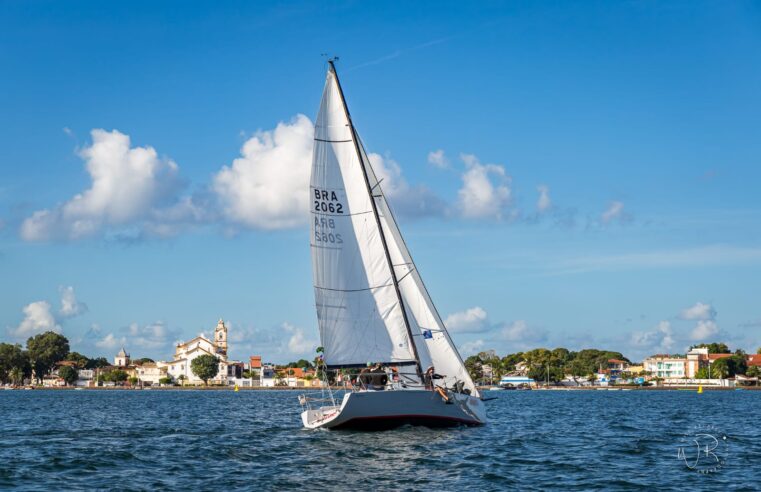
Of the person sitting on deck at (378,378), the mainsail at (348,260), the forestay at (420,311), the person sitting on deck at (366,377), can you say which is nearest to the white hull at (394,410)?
the person sitting on deck at (366,377)

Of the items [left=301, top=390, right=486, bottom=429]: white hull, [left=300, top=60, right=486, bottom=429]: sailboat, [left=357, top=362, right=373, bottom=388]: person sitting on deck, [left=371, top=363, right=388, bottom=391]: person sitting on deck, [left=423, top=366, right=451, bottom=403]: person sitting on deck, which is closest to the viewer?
[left=301, top=390, right=486, bottom=429]: white hull

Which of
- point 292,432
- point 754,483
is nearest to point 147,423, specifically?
point 292,432

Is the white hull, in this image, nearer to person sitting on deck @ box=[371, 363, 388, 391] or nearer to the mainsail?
person sitting on deck @ box=[371, 363, 388, 391]

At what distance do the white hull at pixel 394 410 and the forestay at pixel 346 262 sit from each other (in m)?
2.30

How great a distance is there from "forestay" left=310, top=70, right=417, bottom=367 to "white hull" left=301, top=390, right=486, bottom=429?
2.30m

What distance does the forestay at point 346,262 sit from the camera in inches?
1454

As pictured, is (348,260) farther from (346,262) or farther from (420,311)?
(420,311)

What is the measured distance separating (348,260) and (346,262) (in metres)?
0.11

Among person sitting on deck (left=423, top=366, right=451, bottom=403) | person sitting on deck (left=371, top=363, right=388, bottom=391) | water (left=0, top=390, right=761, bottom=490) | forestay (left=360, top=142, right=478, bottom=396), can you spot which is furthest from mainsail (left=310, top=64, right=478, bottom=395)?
water (left=0, top=390, right=761, bottom=490)

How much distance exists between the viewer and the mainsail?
3694 cm

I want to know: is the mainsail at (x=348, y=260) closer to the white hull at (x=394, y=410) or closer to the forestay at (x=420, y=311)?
the forestay at (x=420, y=311)

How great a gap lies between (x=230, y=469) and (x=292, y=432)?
13.3 metres

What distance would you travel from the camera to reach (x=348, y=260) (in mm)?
37031

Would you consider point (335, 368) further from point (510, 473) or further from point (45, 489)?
point (45, 489)
